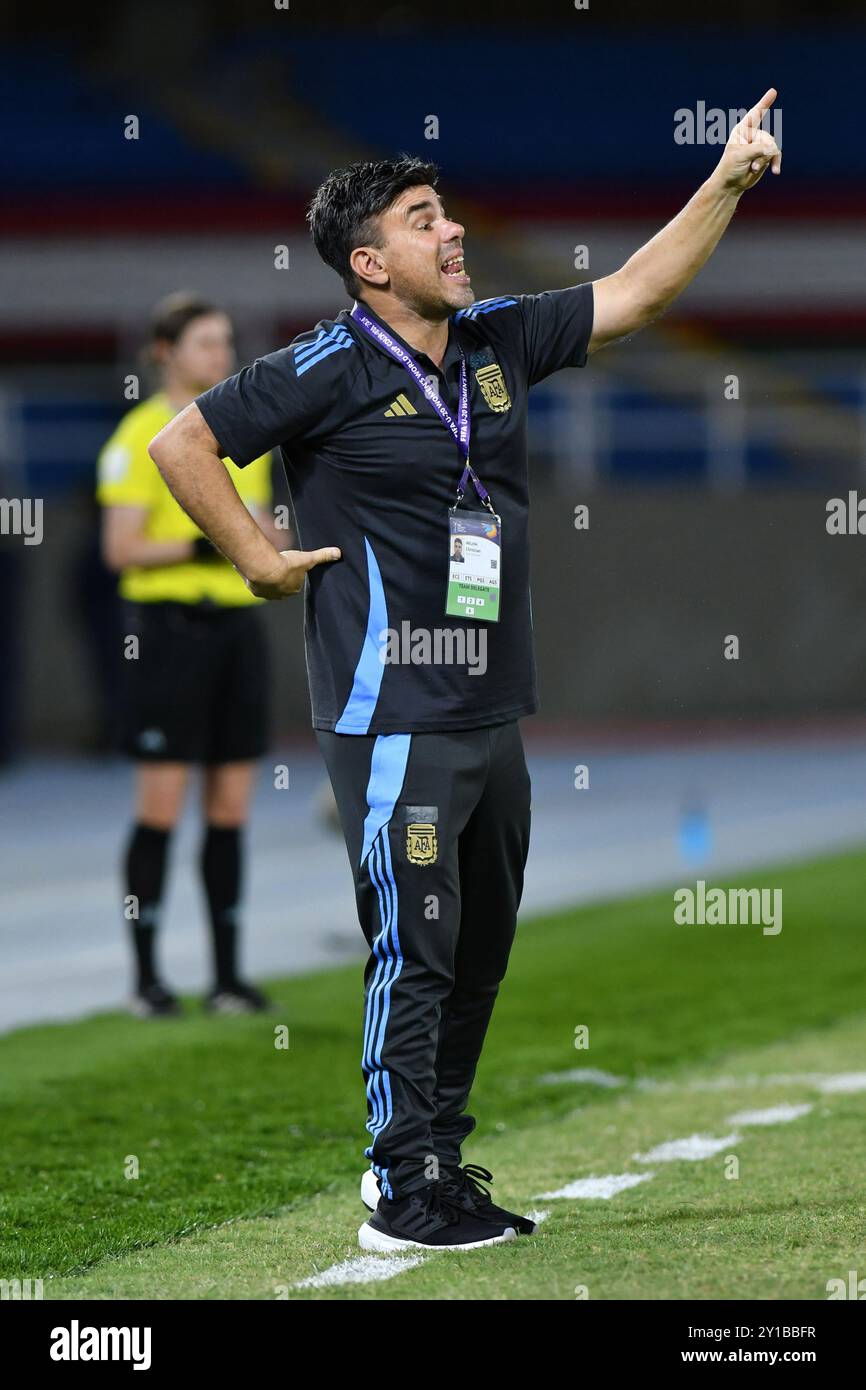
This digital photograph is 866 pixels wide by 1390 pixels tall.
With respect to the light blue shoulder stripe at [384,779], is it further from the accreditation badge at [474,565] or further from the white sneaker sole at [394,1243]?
the white sneaker sole at [394,1243]

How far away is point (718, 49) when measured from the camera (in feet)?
87.1

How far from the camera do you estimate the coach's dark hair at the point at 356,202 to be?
4324 millimetres

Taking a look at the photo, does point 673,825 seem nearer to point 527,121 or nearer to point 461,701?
point 461,701

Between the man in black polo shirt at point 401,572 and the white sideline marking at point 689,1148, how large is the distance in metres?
0.99

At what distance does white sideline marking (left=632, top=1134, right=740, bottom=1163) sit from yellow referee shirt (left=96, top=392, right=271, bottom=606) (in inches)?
110

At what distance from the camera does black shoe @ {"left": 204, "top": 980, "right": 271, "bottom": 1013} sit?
7641 millimetres

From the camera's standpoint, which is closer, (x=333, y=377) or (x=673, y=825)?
(x=333, y=377)

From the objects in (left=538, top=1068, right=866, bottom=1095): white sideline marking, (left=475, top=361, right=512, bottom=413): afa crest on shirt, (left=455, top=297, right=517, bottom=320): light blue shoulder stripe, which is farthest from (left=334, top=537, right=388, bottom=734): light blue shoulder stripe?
(left=538, top=1068, right=866, bottom=1095): white sideline marking

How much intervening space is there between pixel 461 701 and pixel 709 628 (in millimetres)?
15147

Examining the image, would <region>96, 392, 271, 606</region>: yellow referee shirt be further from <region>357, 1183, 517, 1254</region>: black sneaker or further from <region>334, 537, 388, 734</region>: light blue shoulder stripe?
<region>357, 1183, 517, 1254</region>: black sneaker

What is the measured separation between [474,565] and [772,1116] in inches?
92.0

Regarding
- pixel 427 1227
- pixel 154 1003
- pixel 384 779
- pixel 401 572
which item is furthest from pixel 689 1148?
pixel 154 1003

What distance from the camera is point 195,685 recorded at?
7.43m
